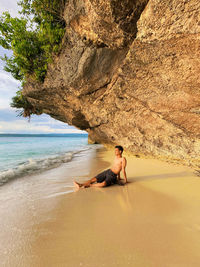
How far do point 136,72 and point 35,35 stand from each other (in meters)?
4.60

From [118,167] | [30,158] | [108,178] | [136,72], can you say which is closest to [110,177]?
[108,178]

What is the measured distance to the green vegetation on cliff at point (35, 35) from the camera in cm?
529

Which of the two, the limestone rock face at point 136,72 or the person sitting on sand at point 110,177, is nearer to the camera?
the limestone rock face at point 136,72

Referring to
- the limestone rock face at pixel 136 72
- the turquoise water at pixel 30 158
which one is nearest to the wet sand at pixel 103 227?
the limestone rock face at pixel 136 72

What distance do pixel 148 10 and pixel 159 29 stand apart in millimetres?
423

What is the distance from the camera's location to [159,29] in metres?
2.97

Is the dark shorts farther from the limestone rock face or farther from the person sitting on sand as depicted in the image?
the limestone rock face

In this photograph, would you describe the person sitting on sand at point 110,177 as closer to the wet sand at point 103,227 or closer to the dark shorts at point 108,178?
the dark shorts at point 108,178

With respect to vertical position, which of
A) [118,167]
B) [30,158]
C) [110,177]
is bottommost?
[30,158]

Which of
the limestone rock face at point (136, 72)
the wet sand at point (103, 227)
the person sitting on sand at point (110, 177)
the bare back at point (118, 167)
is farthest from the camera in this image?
the bare back at point (118, 167)

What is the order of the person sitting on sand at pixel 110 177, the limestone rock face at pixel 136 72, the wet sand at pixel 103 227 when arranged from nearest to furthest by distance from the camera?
1. the wet sand at pixel 103 227
2. the limestone rock face at pixel 136 72
3. the person sitting on sand at pixel 110 177

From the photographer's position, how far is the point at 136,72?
14.5ft

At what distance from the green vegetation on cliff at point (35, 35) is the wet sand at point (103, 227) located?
5333 mm

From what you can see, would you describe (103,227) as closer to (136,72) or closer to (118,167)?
(118,167)
